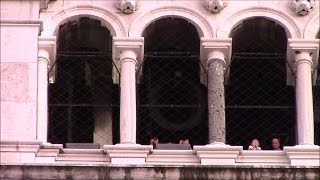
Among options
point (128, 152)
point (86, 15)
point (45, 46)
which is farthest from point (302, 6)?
point (45, 46)

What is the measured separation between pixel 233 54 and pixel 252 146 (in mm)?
1955

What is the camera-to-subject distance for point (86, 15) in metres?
53.8

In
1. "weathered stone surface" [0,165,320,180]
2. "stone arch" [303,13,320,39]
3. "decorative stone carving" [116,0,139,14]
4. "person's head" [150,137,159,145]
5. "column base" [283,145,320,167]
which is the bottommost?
"weathered stone surface" [0,165,320,180]

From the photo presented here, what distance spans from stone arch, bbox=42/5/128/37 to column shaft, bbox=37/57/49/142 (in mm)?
620

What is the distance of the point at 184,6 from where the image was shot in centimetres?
5394

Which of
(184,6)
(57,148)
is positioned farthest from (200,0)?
(57,148)

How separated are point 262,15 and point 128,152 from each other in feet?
12.7

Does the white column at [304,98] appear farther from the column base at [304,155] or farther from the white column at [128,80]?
the white column at [128,80]

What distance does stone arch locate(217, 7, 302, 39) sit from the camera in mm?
53719

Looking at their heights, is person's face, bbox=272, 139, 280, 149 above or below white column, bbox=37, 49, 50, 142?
below

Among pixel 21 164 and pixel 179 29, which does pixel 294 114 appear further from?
pixel 21 164

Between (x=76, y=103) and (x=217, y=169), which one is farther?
(x=76, y=103)

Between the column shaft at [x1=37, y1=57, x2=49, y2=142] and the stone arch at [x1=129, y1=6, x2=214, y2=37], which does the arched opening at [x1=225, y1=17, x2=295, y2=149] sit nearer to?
the stone arch at [x1=129, y1=6, x2=214, y2=37]

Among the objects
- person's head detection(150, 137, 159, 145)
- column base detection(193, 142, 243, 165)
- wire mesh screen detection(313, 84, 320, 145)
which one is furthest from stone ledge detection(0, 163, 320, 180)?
wire mesh screen detection(313, 84, 320, 145)
